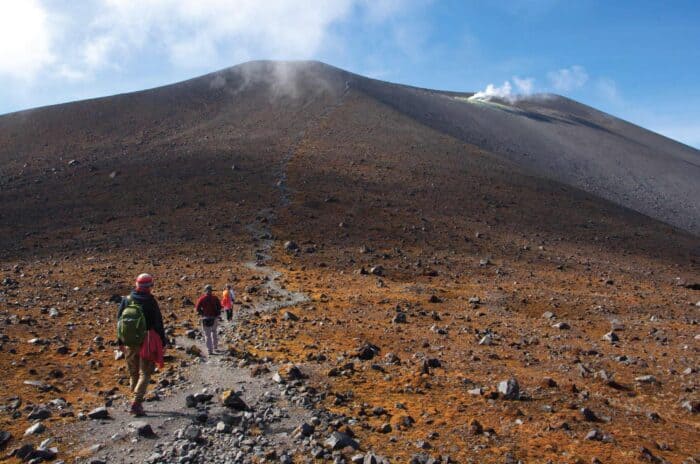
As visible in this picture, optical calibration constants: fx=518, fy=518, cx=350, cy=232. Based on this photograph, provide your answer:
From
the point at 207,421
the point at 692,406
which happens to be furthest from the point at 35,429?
the point at 692,406

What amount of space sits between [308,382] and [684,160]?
282 feet

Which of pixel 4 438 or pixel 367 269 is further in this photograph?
pixel 367 269

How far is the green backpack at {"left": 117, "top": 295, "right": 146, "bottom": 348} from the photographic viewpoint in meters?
8.44

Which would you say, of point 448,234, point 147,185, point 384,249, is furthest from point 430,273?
point 147,185

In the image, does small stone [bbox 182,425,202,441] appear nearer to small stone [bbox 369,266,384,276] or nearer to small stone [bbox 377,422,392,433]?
small stone [bbox 377,422,392,433]

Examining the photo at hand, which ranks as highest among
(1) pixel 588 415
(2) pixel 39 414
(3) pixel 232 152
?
(3) pixel 232 152

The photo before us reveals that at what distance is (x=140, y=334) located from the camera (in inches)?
A: 334

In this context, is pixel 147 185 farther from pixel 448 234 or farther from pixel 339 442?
pixel 339 442

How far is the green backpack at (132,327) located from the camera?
8438mm

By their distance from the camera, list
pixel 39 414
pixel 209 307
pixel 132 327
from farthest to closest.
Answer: pixel 209 307 < pixel 132 327 < pixel 39 414

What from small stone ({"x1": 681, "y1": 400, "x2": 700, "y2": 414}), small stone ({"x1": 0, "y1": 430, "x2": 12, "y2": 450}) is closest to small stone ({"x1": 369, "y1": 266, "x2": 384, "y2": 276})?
small stone ({"x1": 681, "y1": 400, "x2": 700, "y2": 414})

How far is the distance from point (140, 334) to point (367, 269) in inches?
692

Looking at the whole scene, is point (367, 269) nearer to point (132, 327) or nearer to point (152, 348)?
point (152, 348)

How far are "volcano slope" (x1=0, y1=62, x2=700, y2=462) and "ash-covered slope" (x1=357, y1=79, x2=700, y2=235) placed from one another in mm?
3546
